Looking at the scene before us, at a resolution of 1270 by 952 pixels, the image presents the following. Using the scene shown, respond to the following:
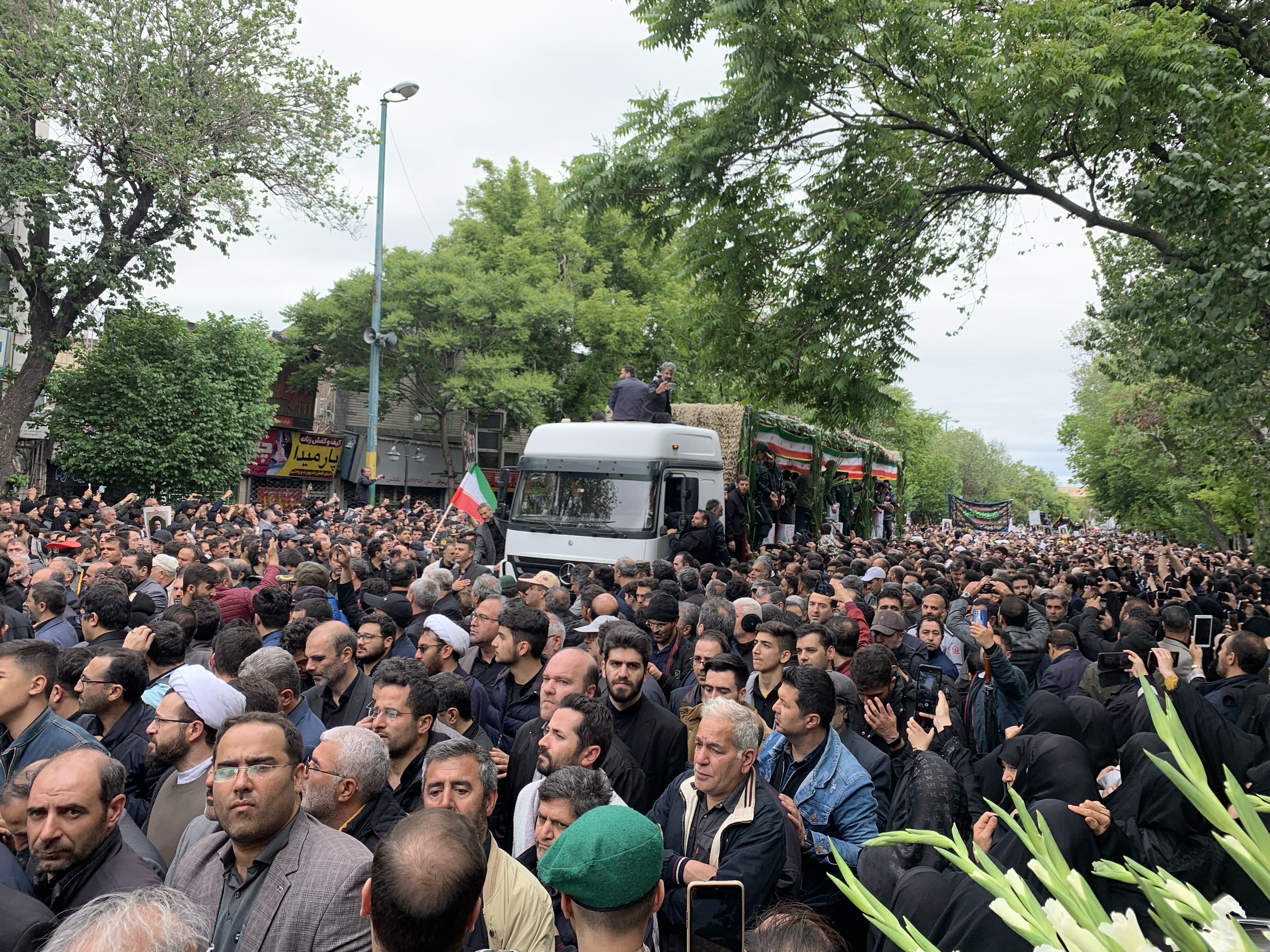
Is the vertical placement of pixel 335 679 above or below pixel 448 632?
below

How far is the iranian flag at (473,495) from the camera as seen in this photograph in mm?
14469

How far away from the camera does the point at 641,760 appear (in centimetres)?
475

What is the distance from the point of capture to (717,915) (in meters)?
3.23

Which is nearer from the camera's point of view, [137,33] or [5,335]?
[137,33]

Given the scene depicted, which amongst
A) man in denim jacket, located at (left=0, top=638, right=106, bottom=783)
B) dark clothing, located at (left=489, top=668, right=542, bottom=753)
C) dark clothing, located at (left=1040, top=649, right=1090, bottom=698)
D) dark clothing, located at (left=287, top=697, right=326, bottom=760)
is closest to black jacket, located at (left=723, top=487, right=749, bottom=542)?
dark clothing, located at (left=1040, top=649, right=1090, bottom=698)

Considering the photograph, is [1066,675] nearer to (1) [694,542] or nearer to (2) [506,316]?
(1) [694,542]

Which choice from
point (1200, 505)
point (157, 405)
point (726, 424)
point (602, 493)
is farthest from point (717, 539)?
point (1200, 505)

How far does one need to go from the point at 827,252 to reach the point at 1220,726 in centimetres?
632

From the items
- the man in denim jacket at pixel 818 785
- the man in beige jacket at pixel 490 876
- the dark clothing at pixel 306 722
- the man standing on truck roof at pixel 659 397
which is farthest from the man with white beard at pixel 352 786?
the man standing on truck roof at pixel 659 397

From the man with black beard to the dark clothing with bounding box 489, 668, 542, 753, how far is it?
24.6 inches

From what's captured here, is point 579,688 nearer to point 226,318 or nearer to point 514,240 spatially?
point 226,318

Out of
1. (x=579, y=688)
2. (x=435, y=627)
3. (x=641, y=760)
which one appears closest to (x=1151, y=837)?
(x=641, y=760)

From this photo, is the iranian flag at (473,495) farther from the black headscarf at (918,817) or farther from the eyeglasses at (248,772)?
the eyeglasses at (248,772)

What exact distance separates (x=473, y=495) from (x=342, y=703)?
9235 millimetres
